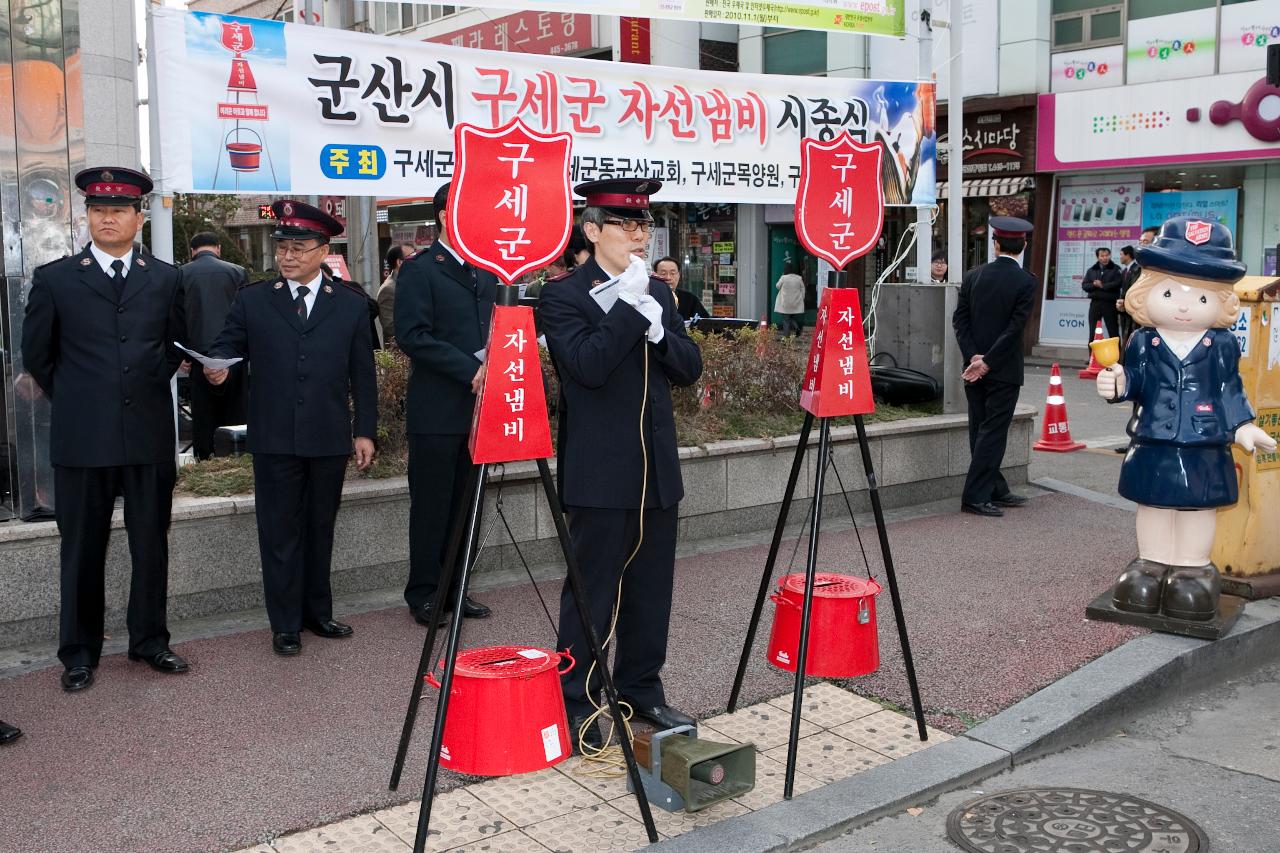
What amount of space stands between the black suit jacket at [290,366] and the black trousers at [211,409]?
2813 mm

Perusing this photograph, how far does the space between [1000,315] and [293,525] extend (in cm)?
505

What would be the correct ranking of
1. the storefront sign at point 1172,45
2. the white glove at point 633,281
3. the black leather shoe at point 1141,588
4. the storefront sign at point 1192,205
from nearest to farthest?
1. the white glove at point 633,281
2. the black leather shoe at point 1141,588
3. the storefront sign at point 1172,45
4. the storefront sign at point 1192,205

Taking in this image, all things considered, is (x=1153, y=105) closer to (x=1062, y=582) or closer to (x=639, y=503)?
(x=1062, y=582)

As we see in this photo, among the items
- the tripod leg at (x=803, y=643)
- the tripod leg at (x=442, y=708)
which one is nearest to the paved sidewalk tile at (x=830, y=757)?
the tripod leg at (x=803, y=643)

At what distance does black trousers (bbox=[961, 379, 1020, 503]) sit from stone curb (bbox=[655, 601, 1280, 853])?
2.40 m

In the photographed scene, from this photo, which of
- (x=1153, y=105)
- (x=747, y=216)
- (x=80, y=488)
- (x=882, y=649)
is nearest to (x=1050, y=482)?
(x=882, y=649)

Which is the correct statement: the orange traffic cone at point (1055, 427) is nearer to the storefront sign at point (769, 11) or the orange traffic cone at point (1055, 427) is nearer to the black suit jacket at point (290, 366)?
the storefront sign at point (769, 11)

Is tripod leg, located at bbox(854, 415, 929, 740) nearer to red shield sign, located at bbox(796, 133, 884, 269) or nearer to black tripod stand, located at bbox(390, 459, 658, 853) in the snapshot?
red shield sign, located at bbox(796, 133, 884, 269)

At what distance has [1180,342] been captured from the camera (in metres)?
5.71

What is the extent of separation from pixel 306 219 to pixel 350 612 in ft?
6.41

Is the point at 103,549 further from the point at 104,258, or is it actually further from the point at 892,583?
the point at 892,583

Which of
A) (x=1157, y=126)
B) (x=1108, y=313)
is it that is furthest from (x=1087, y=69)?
(x=1108, y=313)

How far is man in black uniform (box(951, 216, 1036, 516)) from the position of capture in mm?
8383

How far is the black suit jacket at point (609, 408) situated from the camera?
166 inches
